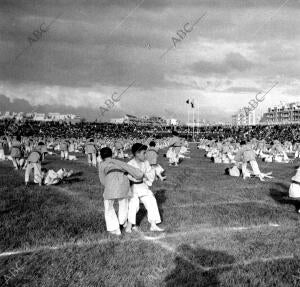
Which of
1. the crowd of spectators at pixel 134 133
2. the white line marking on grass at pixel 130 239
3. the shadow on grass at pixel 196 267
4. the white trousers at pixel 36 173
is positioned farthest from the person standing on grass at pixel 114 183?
the crowd of spectators at pixel 134 133

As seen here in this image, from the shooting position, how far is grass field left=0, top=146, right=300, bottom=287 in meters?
5.32

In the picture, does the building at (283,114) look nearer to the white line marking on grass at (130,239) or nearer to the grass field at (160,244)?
the grass field at (160,244)

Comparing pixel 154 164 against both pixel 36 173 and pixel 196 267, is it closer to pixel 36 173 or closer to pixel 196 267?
pixel 36 173

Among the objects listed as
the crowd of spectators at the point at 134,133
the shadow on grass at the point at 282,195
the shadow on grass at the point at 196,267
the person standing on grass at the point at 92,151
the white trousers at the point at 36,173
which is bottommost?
the shadow on grass at the point at 196,267

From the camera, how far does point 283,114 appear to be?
437 feet

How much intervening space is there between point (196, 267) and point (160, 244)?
119cm

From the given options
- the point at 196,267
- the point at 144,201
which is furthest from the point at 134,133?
the point at 196,267

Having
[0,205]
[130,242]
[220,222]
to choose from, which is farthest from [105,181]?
[0,205]

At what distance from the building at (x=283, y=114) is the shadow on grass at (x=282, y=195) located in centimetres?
11417

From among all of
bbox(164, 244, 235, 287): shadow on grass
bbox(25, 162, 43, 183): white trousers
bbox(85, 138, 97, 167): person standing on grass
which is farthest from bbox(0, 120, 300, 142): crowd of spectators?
bbox(164, 244, 235, 287): shadow on grass

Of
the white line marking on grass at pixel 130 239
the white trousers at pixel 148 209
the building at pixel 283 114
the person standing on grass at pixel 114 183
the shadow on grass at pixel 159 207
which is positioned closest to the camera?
the white line marking on grass at pixel 130 239

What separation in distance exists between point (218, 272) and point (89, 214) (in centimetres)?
434

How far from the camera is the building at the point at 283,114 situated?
127 metres

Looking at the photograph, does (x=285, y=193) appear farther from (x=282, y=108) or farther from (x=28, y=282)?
(x=282, y=108)
